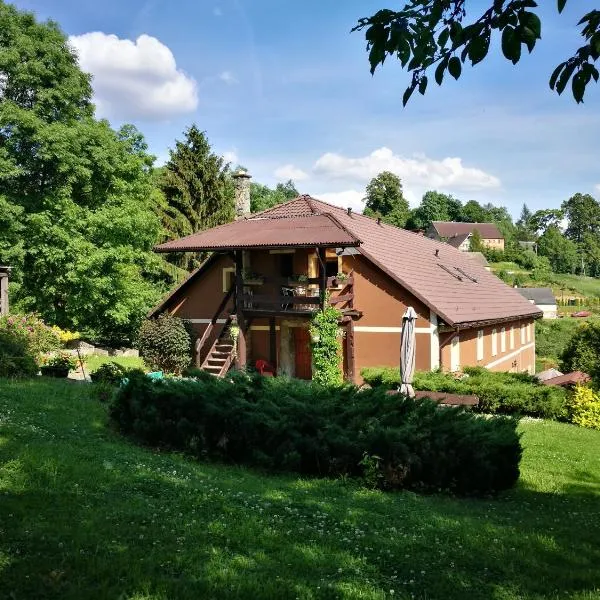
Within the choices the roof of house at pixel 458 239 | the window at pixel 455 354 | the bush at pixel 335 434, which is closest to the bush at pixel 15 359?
the bush at pixel 335 434

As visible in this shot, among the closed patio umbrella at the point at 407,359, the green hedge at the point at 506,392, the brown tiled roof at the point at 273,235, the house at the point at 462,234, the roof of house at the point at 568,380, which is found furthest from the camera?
the house at the point at 462,234

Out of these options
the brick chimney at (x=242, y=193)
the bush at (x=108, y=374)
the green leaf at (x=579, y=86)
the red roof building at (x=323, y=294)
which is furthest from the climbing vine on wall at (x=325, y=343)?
the green leaf at (x=579, y=86)

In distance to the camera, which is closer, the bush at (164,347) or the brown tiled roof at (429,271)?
the brown tiled roof at (429,271)

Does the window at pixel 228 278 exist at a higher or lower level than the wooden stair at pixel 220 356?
higher

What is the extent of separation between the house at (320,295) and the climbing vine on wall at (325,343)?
47cm

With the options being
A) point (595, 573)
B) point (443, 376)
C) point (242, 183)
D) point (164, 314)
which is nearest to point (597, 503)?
point (595, 573)

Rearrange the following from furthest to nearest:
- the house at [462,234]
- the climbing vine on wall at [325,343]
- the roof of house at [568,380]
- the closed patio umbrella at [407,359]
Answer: the house at [462,234]
the climbing vine on wall at [325,343]
the roof of house at [568,380]
the closed patio umbrella at [407,359]

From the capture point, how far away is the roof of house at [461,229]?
102m

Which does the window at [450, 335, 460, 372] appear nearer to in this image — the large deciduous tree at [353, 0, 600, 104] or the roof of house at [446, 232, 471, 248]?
the large deciduous tree at [353, 0, 600, 104]

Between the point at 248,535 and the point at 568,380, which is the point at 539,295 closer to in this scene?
the point at 568,380

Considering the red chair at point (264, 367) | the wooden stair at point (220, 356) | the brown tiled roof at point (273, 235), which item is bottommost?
the red chair at point (264, 367)

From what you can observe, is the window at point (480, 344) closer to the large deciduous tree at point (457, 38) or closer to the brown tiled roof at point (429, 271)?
the brown tiled roof at point (429, 271)

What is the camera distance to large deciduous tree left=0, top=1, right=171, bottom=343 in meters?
26.0

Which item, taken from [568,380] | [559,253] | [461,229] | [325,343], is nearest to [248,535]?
[568,380]
